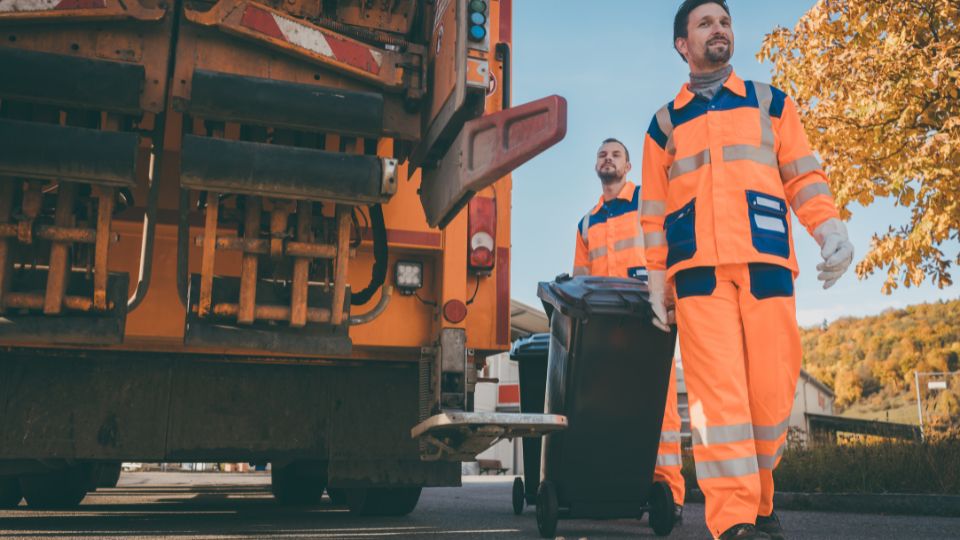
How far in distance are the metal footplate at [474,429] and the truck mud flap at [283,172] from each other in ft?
2.80

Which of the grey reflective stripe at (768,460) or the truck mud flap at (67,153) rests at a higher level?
the truck mud flap at (67,153)

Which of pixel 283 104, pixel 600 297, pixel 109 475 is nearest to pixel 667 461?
pixel 600 297

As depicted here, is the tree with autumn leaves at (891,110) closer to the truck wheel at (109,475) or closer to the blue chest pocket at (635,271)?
the blue chest pocket at (635,271)

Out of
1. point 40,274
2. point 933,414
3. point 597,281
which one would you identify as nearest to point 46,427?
point 40,274

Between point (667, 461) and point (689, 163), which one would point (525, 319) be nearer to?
point (667, 461)

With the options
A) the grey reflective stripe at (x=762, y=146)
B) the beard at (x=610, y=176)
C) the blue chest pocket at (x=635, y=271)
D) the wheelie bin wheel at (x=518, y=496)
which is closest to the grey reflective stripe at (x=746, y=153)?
the grey reflective stripe at (x=762, y=146)

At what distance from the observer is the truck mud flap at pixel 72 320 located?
2945 mm

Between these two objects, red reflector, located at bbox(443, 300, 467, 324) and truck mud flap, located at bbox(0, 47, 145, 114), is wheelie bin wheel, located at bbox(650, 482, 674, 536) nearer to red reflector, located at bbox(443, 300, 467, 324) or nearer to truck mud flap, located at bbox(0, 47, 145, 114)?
red reflector, located at bbox(443, 300, 467, 324)

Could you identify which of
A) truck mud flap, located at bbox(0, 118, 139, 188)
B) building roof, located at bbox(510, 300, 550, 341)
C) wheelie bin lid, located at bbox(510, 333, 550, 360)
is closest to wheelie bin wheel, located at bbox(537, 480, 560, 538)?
wheelie bin lid, located at bbox(510, 333, 550, 360)

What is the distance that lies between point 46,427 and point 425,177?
72.4 inches

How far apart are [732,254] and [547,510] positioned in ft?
5.28

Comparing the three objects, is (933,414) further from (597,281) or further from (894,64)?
(597,281)

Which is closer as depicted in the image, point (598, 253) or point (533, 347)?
point (533, 347)

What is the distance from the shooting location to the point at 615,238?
5074 millimetres
